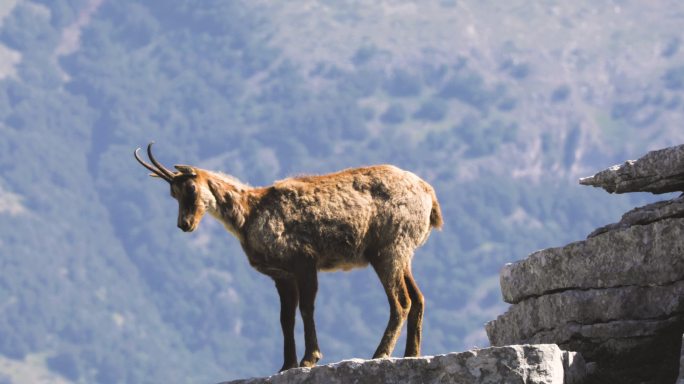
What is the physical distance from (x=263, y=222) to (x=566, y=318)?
4.93m

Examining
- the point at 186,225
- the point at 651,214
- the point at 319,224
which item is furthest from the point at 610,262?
the point at 186,225

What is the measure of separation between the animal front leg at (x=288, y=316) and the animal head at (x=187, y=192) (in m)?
1.40

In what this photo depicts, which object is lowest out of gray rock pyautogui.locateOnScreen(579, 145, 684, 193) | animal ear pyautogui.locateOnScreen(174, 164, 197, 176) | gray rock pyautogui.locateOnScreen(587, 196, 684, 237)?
gray rock pyautogui.locateOnScreen(587, 196, 684, 237)

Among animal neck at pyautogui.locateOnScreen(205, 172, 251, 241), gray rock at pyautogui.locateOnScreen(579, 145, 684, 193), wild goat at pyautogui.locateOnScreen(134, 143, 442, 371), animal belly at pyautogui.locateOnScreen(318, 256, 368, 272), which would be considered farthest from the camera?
animal neck at pyautogui.locateOnScreen(205, 172, 251, 241)

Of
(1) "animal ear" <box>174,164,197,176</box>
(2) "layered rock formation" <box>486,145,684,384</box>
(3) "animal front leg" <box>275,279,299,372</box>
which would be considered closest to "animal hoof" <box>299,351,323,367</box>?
(3) "animal front leg" <box>275,279,299,372</box>

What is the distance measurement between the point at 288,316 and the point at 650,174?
5.55 m

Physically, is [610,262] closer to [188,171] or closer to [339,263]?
[339,263]

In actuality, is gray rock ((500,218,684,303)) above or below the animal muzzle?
below

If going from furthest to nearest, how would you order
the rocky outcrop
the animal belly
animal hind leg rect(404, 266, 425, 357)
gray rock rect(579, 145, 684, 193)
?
A: the animal belly, animal hind leg rect(404, 266, 425, 357), gray rock rect(579, 145, 684, 193), the rocky outcrop

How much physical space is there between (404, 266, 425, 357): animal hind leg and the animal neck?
2.32 meters

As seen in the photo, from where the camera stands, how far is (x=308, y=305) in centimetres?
2042

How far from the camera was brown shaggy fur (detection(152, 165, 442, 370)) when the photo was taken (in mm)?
20953

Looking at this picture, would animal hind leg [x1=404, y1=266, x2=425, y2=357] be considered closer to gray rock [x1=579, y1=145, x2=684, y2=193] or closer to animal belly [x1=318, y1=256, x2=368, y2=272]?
animal belly [x1=318, y1=256, x2=368, y2=272]

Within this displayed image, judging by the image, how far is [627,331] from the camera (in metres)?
17.4
